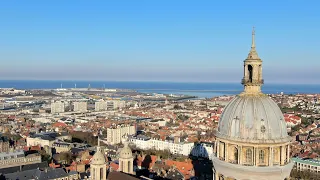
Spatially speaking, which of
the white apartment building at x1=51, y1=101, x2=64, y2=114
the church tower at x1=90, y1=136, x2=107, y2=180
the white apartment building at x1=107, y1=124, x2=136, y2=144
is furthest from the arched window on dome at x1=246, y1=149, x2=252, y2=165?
the white apartment building at x1=51, y1=101, x2=64, y2=114

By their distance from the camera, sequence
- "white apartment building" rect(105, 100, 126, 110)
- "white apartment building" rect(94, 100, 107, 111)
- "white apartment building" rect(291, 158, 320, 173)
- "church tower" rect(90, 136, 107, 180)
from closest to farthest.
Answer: "church tower" rect(90, 136, 107, 180) < "white apartment building" rect(291, 158, 320, 173) < "white apartment building" rect(94, 100, 107, 111) < "white apartment building" rect(105, 100, 126, 110)

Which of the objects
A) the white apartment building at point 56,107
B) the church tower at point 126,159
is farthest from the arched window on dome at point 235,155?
the white apartment building at point 56,107

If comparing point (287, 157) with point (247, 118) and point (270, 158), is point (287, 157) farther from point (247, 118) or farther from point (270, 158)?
point (247, 118)

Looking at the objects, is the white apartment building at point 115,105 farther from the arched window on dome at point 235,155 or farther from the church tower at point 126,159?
the arched window on dome at point 235,155

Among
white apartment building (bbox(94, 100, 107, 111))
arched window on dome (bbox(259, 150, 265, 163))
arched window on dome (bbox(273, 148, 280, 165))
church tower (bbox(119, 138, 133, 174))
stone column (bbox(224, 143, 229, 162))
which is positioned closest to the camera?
arched window on dome (bbox(259, 150, 265, 163))

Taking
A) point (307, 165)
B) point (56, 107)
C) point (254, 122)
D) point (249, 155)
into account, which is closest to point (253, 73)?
point (254, 122)

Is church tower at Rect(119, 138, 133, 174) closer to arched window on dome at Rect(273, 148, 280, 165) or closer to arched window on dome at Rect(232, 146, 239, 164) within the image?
arched window on dome at Rect(232, 146, 239, 164)

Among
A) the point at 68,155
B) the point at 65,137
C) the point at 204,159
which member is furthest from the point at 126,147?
the point at 65,137
